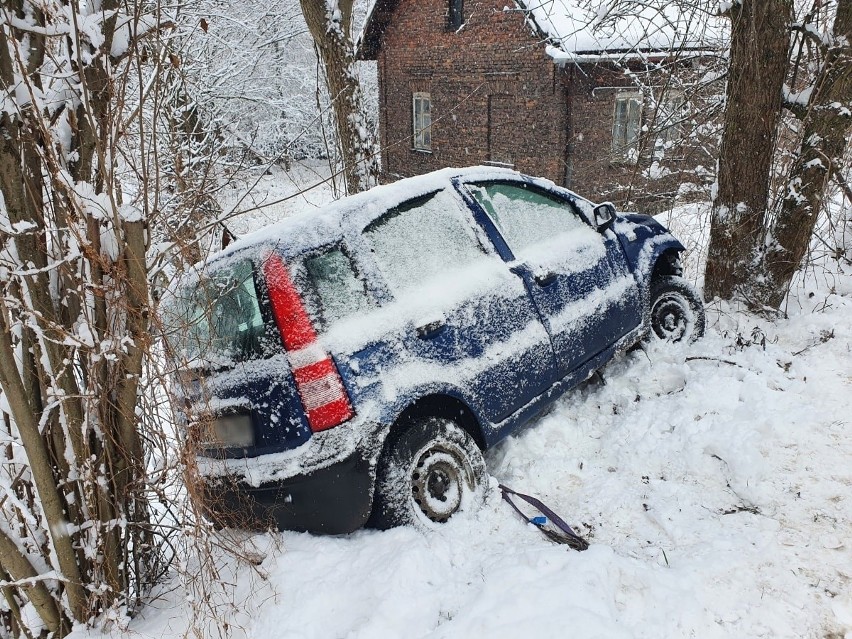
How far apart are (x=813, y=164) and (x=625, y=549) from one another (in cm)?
375

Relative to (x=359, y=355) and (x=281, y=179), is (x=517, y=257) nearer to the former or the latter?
(x=359, y=355)

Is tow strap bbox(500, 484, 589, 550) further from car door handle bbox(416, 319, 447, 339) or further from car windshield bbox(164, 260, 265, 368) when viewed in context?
car windshield bbox(164, 260, 265, 368)

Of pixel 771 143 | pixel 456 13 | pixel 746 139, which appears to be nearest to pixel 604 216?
pixel 746 139

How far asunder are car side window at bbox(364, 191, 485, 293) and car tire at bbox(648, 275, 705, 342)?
7.03 ft

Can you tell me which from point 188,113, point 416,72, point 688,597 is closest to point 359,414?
point 688,597

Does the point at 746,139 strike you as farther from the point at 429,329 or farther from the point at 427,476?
the point at 427,476

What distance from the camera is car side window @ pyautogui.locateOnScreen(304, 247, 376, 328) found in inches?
121

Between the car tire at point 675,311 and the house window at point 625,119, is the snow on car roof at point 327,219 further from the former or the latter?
the house window at point 625,119

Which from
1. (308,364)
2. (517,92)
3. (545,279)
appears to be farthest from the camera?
(517,92)

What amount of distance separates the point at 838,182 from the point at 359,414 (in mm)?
4922

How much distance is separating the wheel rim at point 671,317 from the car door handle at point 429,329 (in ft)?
8.65

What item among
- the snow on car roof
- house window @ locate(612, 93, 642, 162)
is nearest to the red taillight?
the snow on car roof

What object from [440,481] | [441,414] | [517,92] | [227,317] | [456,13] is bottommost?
[440,481]

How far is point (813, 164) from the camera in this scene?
516 cm
